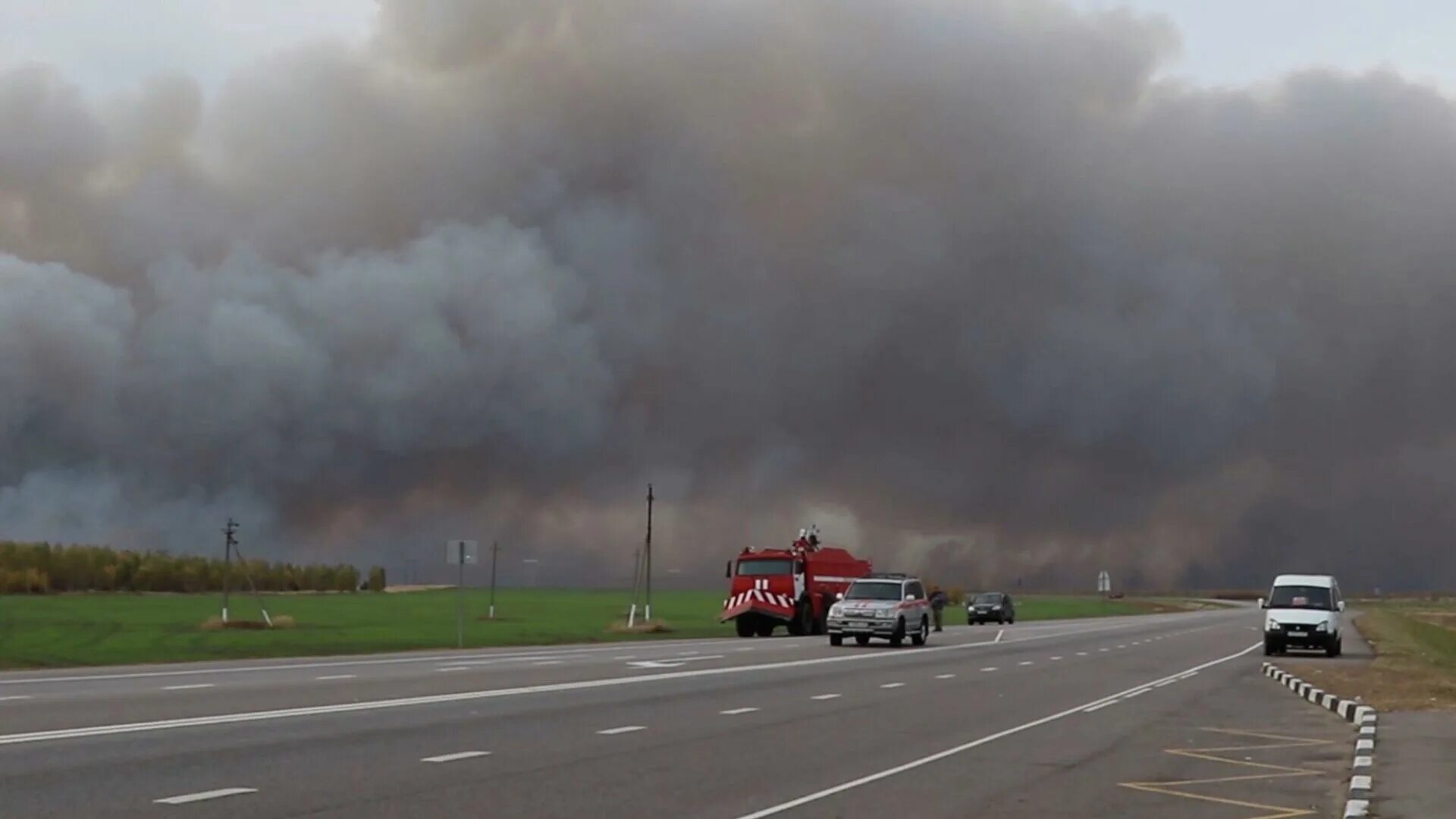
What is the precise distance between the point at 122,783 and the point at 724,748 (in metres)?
6.45

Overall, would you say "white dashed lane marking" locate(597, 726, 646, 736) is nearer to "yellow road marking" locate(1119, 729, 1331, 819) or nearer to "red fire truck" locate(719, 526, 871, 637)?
"yellow road marking" locate(1119, 729, 1331, 819)

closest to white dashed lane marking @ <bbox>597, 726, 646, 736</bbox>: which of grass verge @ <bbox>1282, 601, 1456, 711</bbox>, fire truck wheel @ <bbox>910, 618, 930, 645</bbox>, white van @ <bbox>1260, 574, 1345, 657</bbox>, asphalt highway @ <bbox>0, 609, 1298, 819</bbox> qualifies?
asphalt highway @ <bbox>0, 609, 1298, 819</bbox>

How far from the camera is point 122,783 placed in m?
13.4

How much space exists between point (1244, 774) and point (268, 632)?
4158cm

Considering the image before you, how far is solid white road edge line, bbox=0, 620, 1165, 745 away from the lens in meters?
17.8

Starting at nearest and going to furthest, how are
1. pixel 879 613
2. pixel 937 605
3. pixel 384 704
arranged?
pixel 384 704 < pixel 879 613 < pixel 937 605

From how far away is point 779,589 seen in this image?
190ft

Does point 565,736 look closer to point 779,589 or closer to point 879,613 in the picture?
point 879,613

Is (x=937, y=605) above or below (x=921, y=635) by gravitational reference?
above

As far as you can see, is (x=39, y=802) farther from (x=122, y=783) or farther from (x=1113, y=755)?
(x=1113, y=755)

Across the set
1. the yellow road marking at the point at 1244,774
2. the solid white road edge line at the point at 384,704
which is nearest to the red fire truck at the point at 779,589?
the solid white road edge line at the point at 384,704

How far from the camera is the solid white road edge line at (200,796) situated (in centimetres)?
1241

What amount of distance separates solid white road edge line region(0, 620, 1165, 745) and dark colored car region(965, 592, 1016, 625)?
44.5m

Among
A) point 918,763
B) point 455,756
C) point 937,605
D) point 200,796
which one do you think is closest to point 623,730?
point 455,756
